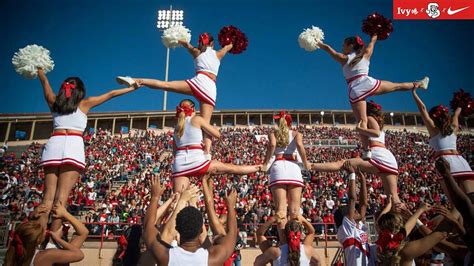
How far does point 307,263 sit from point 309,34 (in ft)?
12.0

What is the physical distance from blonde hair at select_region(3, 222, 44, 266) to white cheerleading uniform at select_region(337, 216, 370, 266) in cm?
284

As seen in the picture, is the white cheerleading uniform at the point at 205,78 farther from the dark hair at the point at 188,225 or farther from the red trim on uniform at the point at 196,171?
the dark hair at the point at 188,225

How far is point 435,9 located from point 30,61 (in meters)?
10.6

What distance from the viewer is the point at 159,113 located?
39188 millimetres

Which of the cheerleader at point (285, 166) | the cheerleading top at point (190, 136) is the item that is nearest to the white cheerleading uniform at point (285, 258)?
the cheerleader at point (285, 166)

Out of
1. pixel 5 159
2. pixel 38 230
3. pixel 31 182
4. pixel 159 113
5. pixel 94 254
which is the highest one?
pixel 159 113

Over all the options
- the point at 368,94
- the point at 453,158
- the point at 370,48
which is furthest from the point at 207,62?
the point at 453,158

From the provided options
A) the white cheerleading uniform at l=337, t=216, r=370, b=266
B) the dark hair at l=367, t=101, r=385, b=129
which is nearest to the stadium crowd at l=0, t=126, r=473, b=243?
the dark hair at l=367, t=101, r=385, b=129

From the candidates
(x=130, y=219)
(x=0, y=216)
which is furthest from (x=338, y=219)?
(x=0, y=216)

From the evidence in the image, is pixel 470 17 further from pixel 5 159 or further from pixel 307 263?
pixel 5 159

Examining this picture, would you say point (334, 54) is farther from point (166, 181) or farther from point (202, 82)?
point (166, 181)

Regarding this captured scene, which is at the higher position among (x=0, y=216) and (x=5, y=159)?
(x=5, y=159)

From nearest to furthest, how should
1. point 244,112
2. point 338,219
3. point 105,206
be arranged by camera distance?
point 338,219 → point 105,206 → point 244,112

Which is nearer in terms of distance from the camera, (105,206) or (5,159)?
(105,206)
